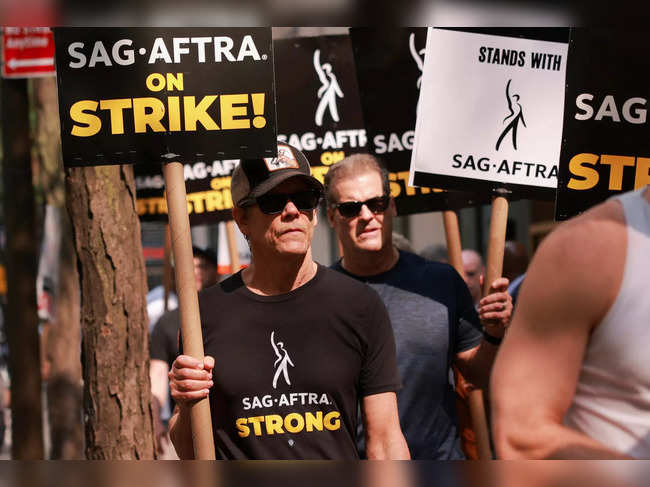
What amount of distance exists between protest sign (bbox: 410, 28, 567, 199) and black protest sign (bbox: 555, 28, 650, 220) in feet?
2.62

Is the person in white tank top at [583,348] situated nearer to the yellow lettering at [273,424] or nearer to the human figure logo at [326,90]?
the yellow lettering at [273,424]

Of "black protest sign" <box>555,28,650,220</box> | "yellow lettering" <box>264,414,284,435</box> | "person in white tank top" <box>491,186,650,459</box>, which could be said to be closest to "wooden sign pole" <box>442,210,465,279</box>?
"black protest sign" <box>555,28,650,220</box>

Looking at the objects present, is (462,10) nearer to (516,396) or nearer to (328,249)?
(516,396)

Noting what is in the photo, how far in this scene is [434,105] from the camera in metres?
5.12

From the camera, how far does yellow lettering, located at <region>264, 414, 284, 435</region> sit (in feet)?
11.5

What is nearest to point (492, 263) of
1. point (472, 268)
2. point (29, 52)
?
point (472, 268)

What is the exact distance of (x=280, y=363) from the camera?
3537mm

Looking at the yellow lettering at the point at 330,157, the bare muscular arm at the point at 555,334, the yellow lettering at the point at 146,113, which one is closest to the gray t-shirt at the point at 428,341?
the yellow lettering at the point at 146,113

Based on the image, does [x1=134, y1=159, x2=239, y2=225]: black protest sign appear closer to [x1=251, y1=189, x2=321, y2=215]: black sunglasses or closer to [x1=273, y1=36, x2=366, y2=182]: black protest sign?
[x1=273, y1=36, x2=366, y2=182]: black protest sign

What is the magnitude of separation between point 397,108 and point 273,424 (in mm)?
3064

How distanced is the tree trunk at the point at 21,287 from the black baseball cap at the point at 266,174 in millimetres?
4702

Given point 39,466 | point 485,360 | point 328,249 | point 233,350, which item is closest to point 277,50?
point 485,360

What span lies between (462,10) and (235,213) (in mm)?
2217

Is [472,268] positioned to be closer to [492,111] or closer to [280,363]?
[492,111]
